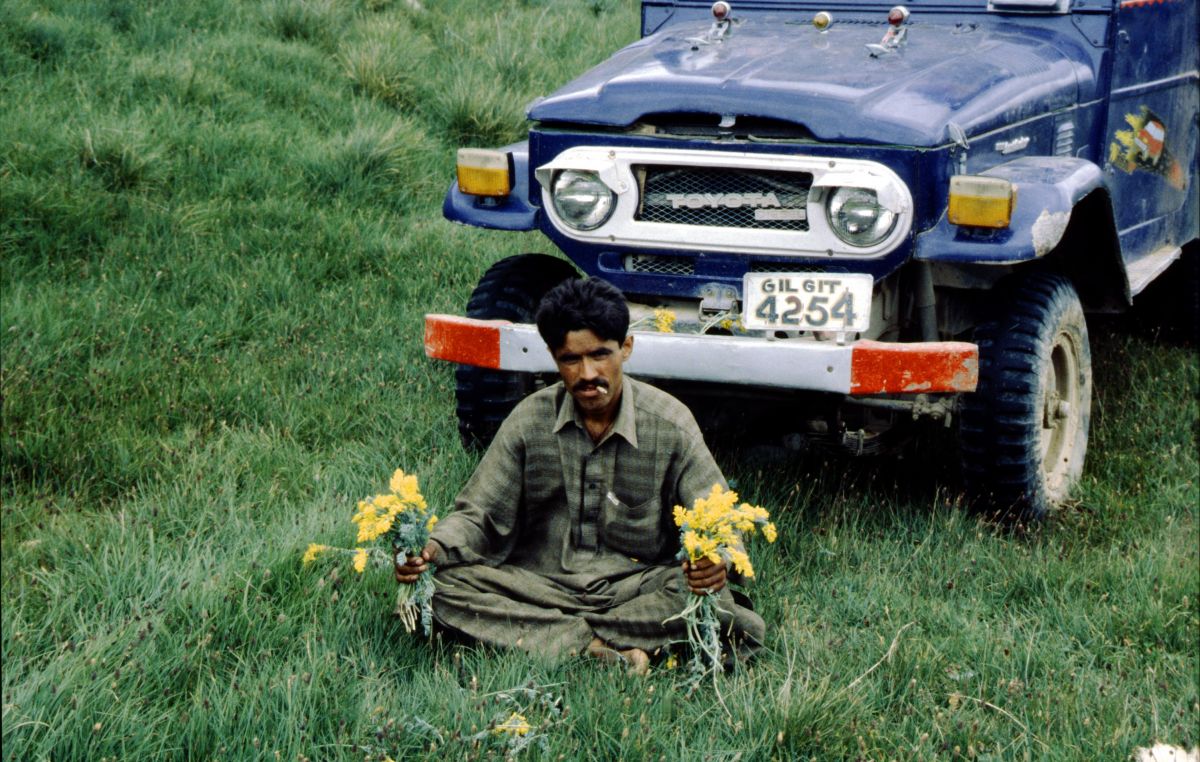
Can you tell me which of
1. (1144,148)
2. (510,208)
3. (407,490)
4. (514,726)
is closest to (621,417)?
(407,490)

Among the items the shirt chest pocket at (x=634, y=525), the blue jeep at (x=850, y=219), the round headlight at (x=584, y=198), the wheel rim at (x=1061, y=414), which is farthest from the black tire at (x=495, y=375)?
the wheel rim at (x=1061, y=414)

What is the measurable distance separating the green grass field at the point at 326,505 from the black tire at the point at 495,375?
154mm

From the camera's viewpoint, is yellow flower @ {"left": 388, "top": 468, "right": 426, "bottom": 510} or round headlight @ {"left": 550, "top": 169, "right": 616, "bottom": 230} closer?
yellow flower @ {"left": 388, "top": 468, "right": 426, "bottom": 510}

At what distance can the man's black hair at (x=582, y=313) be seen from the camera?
3326 millimetres

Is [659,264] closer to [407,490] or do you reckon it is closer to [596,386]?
[596,386]

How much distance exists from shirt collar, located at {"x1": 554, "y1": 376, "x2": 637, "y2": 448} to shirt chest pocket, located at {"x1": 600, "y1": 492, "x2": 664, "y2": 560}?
0.53ft

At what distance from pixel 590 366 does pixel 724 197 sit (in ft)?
3.19

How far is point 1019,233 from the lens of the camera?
12.8ft

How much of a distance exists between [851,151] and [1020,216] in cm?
51

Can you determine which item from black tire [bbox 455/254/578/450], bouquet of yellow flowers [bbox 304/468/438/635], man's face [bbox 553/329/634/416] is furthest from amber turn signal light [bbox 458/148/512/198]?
bouquet of yellow flowers [bbox 304/468/438/635]

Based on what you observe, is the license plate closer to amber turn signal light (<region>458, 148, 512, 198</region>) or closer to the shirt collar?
the shirt collar

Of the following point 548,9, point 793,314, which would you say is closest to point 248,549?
point 793,314

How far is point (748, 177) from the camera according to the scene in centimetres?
410

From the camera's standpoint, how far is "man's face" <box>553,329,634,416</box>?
3.36 meters
